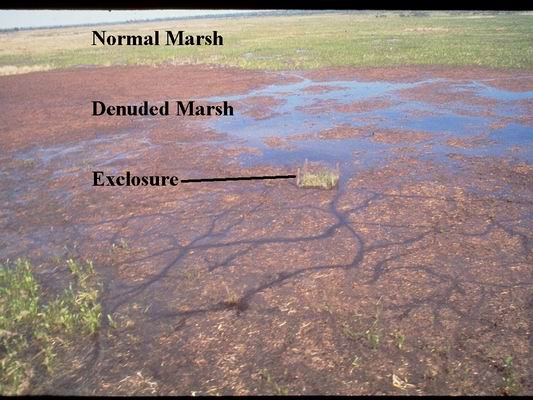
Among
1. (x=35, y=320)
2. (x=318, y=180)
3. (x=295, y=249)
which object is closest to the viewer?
(x=35, y=320)

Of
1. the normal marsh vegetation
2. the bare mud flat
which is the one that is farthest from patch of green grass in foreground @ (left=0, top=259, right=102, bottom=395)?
the normal marsh vegetation

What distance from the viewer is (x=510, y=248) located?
251 inches

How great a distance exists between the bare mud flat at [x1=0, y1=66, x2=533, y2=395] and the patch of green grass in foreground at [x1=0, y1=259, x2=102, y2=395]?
233 millimetres

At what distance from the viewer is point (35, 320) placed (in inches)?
207

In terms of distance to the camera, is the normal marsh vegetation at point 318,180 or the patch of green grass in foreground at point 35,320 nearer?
the patch of green grass in foreground at point 35,320

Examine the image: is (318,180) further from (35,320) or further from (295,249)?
(35,320)

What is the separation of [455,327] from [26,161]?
12.4 m

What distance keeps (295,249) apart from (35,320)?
3.95 metres

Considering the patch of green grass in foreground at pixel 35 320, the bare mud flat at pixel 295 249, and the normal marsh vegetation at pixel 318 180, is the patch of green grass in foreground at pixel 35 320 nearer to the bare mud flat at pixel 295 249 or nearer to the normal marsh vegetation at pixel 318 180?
A: the bare mud flat at pixel 295 249

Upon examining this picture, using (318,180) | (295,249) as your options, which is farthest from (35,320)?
(318,180)

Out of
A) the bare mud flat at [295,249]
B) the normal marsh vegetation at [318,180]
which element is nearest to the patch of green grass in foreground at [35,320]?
the bare mud flat at [295,249]

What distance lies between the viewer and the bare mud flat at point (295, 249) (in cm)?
438

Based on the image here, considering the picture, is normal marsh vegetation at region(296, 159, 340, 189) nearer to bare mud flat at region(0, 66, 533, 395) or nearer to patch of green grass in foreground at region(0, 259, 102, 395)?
bare mud flat at region(0, 66, 533, 395)

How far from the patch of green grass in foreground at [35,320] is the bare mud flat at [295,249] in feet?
0.76
